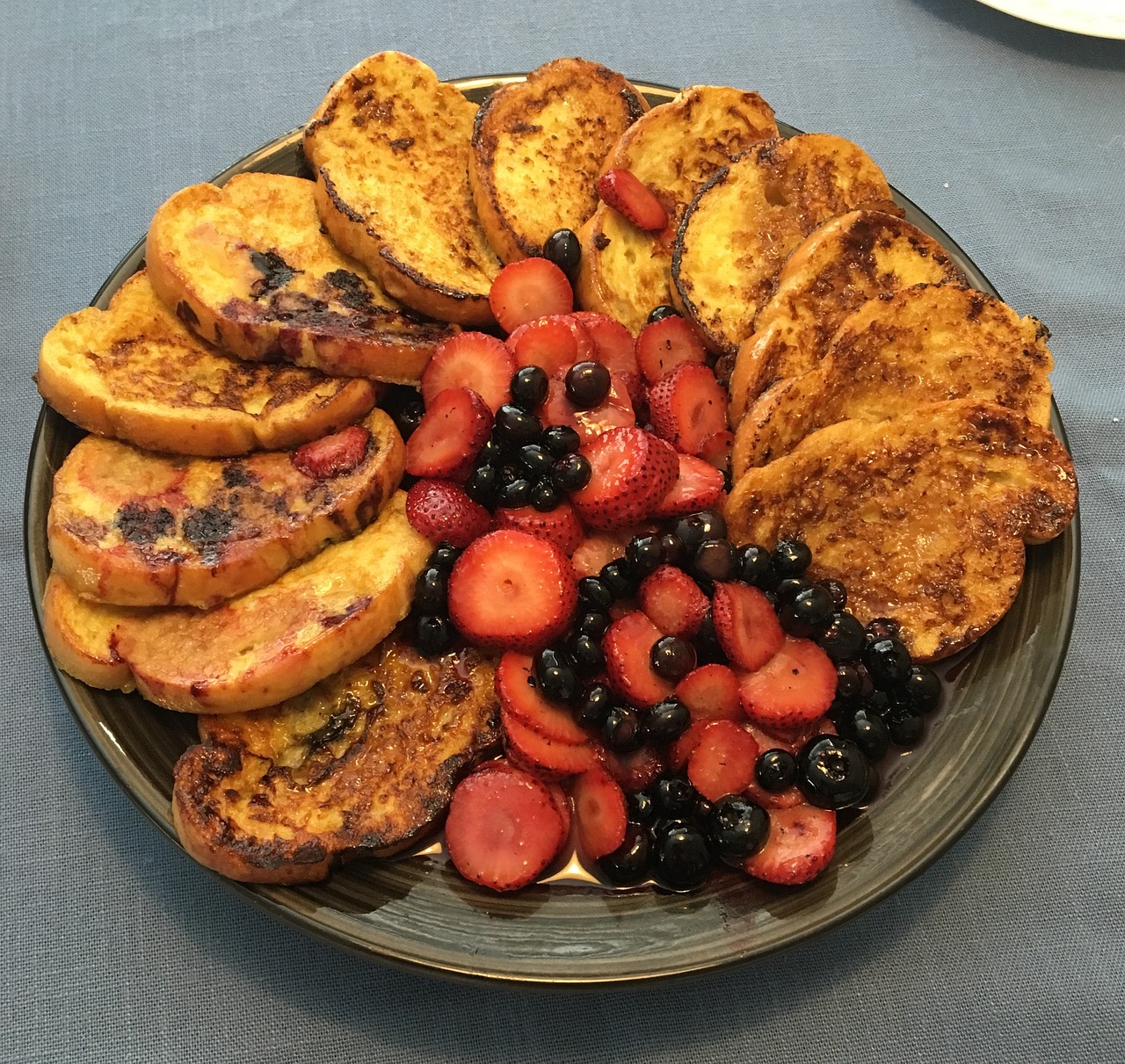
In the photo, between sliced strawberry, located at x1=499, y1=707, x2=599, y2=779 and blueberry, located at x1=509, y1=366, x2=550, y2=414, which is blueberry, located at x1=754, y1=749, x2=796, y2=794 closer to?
sliced strawberry, located at x1=499, y1=707, x2=599, y2=779

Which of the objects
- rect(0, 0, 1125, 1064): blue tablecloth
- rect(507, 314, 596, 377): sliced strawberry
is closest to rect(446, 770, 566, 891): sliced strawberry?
rect(0, 0, 1125, 1064): blue tablecloth

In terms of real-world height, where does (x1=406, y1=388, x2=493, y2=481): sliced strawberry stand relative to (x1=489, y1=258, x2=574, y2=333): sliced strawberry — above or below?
below

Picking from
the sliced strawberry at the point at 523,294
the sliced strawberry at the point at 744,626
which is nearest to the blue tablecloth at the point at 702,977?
the sliced strawberry at the point at 744,626

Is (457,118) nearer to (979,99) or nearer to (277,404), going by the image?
(277,404)

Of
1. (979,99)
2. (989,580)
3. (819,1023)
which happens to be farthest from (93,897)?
(979,99)

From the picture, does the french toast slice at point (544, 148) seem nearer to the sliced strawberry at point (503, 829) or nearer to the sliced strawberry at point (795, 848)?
the sliced strawberry at point (503, 829)
